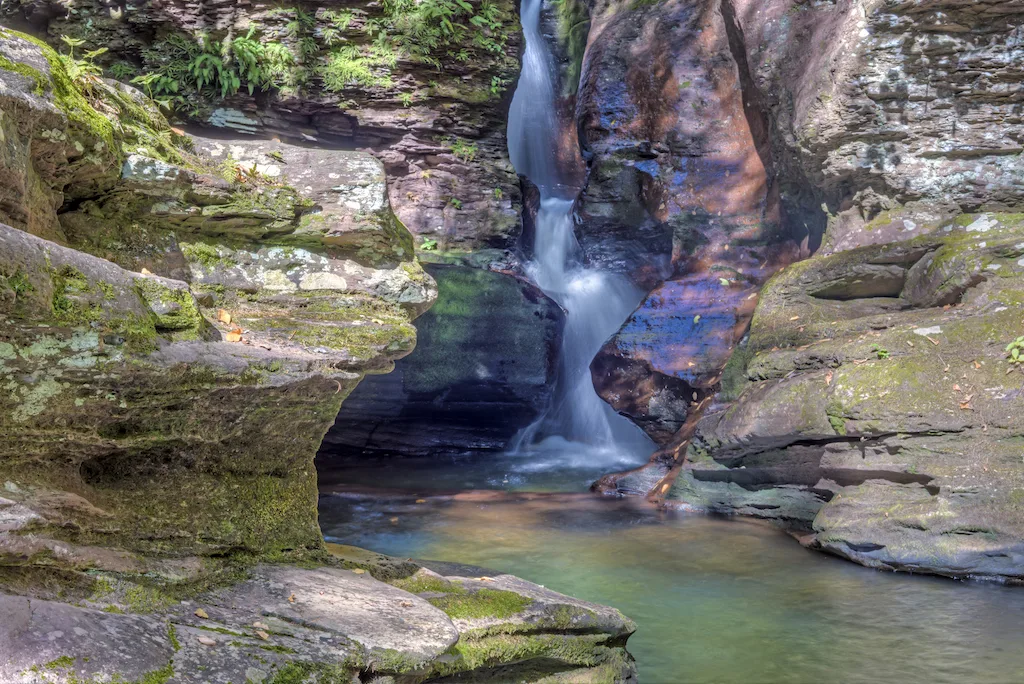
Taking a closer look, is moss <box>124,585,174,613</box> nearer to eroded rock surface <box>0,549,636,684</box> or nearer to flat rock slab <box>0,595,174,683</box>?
eroded rock surface <box>0,549,636,684</box>

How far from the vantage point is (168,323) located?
354 cm

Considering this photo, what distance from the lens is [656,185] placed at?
14.4m

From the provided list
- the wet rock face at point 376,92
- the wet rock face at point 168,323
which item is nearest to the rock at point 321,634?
the wet rock face at point 168,323

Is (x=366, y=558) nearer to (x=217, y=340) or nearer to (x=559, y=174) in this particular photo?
(x=217, y=340)

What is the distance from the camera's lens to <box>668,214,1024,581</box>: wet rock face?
746 cm

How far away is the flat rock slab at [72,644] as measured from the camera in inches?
98.4

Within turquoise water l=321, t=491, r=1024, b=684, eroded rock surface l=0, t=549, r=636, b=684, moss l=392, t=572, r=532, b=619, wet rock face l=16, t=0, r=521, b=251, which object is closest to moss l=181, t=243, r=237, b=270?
eroded rock surface l=0, t=549, r=636, b=684

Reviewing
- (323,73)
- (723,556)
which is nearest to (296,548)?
(723,556)

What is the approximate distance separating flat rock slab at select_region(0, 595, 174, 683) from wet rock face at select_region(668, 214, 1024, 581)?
699 centimetres

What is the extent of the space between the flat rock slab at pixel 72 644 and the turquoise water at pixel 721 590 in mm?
3461

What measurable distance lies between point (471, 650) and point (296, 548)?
113 cm

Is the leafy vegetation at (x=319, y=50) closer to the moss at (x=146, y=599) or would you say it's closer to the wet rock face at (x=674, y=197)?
the wet rock face at (x=674, y=197)

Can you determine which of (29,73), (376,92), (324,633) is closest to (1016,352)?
(324,633)

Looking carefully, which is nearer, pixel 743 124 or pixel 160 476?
pixel 160 476
